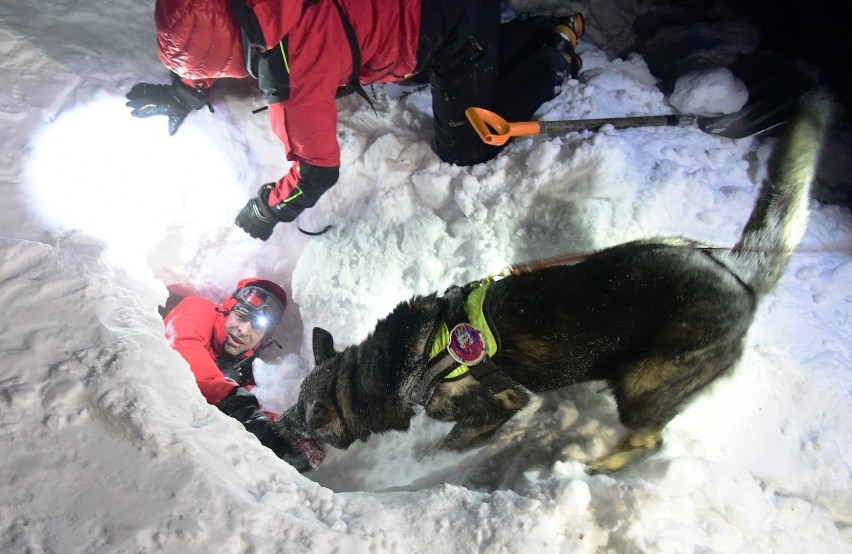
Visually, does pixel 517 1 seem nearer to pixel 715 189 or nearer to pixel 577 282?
pixel 715 189

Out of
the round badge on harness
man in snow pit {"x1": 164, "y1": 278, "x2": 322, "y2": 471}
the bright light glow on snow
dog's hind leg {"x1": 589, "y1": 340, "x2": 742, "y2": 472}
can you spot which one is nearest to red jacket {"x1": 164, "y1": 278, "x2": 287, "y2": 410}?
man in snow pit {"x1": 164, "y1": 278, "x2": 322, "y2": 471}

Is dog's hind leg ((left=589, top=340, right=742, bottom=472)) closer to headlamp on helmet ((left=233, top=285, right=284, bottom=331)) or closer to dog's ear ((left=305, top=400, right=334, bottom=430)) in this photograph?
dog's ear ((left=305, top=400, right=334, bottom=430))

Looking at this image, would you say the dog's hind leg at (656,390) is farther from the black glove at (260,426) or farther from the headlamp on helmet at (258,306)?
the headlamp on helmet at (258,306)

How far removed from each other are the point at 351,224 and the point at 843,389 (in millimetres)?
3574

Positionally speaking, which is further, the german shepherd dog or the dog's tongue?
the dog's tongue

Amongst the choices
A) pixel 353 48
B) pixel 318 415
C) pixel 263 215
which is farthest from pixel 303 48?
pixel 318 415

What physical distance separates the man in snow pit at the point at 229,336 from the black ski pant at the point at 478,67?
219 centimetres

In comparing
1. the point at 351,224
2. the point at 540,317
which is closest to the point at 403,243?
the point at 351,224

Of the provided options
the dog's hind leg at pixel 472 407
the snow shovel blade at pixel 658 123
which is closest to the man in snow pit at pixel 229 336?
the dog's hind leg at pixel 472 407

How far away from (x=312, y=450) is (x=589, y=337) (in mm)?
1830

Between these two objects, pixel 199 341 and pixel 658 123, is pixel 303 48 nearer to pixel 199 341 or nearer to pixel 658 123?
pixel 199 341

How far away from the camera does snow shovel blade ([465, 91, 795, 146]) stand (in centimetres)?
358

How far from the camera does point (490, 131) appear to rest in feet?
11.8

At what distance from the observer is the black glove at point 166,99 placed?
384cm
